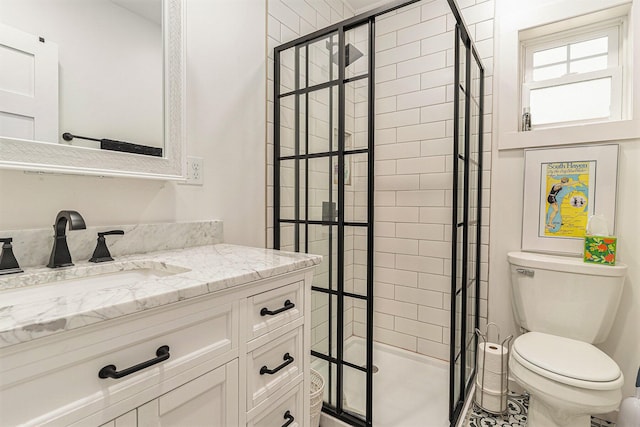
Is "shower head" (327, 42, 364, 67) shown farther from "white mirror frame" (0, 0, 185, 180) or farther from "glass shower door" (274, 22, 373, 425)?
"white mirror frame" (0, 0, 185, 180)

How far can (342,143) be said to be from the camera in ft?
4.81

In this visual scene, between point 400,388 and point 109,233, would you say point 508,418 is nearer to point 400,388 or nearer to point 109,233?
point 400,388

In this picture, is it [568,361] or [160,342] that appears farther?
[568,361]

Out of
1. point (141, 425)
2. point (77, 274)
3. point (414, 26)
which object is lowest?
point (141, 425)

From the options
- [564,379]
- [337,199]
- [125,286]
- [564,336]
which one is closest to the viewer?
[125,286]

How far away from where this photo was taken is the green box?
1534 millimetres

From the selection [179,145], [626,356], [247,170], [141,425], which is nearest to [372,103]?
[247,170]

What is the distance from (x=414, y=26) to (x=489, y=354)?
7.40ft

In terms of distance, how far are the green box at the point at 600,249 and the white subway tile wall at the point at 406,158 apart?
0.52 m

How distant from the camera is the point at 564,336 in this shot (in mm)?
1610

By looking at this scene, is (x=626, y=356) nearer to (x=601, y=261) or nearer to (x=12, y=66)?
(x=601, y=261)

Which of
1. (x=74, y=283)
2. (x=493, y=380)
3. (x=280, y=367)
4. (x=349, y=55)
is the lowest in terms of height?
(x=493, y=380)

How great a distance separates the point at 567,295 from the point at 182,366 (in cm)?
183

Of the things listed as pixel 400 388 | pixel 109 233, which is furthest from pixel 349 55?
pixel 400 388
